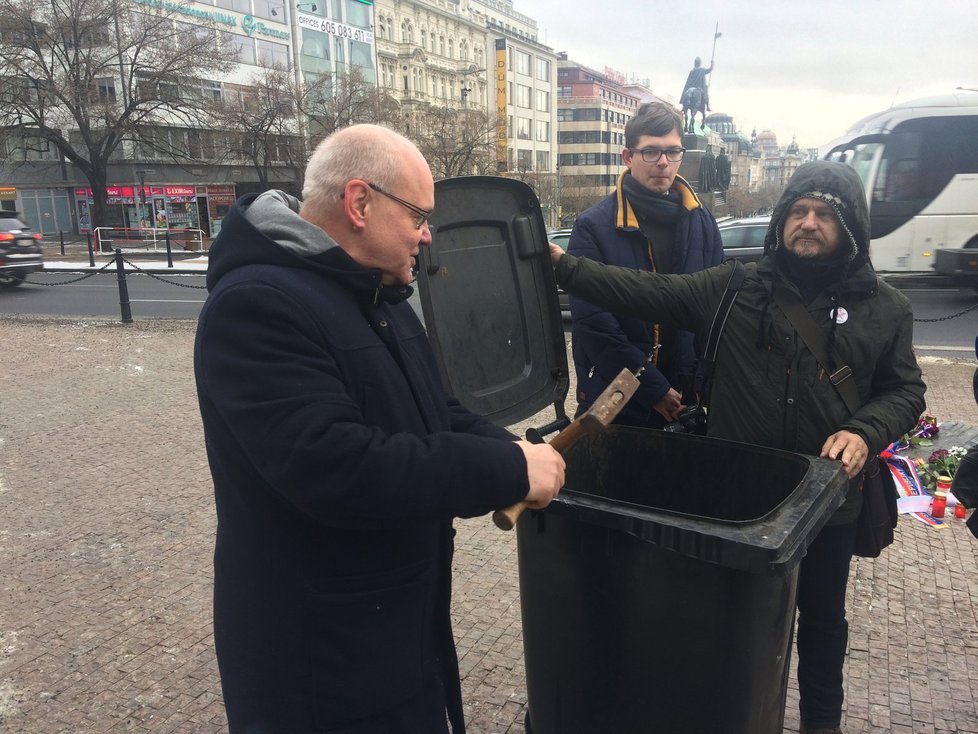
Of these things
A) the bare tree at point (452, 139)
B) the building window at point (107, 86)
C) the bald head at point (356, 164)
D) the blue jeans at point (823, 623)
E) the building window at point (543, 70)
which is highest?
the building window at point (543, 70)

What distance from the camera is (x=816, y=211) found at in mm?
2271

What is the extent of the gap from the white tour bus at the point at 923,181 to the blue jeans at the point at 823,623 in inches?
529

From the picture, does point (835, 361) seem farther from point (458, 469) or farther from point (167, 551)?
point (167, 551)

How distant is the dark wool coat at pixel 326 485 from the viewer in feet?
4.45

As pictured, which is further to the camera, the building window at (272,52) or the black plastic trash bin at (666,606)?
the building window at (272,52)

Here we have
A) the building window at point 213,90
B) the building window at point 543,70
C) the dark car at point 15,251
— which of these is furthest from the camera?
Answer: the building window at point 543,70

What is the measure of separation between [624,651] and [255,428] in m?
1.10

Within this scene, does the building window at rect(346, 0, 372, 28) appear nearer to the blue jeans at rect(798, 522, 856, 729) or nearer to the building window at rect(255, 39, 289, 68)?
the building window at rect(255, 39, 289, 68)

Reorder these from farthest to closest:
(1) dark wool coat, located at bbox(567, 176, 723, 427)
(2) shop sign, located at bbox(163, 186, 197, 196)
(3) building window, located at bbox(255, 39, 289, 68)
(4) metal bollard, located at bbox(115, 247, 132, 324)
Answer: (3) building window, located at bbox(255, 39, 289, 68) → (2) shop sign, located at bbox(163, 186, 197, 196) → (4) metal bollard, located at bbox(115, 247, 132, 324) → (1) dark wool coat, located at bbox(567, 176, 723, 427)

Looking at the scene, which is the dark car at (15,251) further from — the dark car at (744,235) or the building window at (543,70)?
the building window at (543,70)

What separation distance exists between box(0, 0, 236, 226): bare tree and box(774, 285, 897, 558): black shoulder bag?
32.0 m

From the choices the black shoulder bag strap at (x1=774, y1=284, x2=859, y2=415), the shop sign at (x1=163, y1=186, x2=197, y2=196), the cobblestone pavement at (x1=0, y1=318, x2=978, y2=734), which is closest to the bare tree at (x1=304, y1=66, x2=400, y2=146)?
the shop sign at (x1=163, y1=186, x2=197, y2=196)

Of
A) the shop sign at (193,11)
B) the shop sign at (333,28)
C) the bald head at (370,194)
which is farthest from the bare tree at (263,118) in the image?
the bald head at (370,194)

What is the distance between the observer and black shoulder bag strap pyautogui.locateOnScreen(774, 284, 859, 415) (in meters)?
2.25
